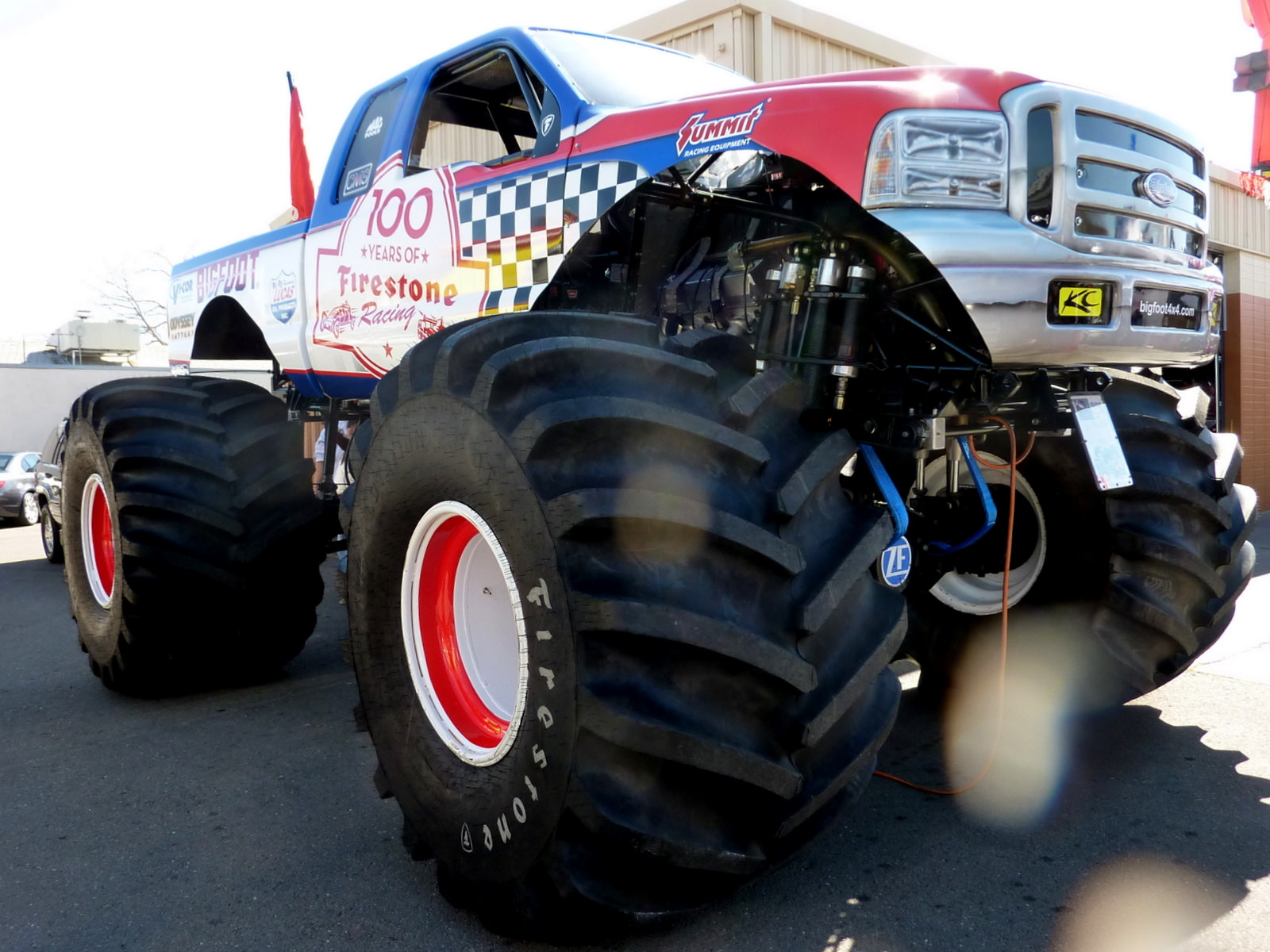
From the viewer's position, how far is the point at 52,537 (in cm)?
1071

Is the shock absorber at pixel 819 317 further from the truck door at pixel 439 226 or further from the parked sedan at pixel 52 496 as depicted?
the parked sedan at pixel 52 496

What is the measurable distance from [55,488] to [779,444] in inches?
392

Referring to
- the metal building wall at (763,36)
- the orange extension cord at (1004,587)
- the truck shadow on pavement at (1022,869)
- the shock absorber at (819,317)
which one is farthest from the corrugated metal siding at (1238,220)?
the shock absorber at (819,317)

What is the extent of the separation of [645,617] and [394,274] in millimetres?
2521

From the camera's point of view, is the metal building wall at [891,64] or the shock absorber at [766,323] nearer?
the shock absorber at [766,323]

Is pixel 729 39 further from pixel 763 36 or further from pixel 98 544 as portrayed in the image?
pixel 98 544

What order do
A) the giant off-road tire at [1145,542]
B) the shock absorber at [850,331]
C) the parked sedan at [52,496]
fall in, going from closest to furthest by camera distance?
1. the shock absorber at [850,331]
2. the giant off-road tire at [1145,542]
3. the parked sedan at [52,496]


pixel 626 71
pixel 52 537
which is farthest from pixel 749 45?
pixel 52 537

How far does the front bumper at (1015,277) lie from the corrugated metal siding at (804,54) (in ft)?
20.7

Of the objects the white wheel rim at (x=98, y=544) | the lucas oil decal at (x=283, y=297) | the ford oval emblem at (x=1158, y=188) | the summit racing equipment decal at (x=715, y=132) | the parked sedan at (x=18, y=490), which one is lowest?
the parked sedan at (x=18, y=490)

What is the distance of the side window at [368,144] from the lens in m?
4.36

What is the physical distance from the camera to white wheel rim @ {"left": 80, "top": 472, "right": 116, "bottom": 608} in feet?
16.1

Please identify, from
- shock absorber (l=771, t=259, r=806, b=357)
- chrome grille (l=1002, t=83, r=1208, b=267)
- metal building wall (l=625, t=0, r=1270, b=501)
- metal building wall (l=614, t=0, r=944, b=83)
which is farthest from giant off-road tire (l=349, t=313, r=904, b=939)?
metal building wall (l=614, t=0, r=944, b=83)

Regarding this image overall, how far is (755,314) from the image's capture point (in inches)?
116
